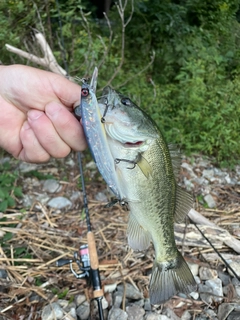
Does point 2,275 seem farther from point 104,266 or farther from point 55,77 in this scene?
point 55,77

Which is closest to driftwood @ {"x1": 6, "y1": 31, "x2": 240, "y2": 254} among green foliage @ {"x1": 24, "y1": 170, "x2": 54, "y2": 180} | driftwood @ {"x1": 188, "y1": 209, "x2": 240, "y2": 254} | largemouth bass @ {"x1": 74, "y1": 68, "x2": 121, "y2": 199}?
driftwood @ {"x1": 188, "y1": 209, "x2": 240, "y2": 254}

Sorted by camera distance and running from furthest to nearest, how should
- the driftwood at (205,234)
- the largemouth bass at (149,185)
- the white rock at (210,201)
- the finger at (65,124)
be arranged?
the white rock at (210,201)
the driftwood at (205,234)
the finger at (65,124)
the largemouth bass at (149,185)

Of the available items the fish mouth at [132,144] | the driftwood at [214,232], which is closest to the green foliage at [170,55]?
the driftwood at [214,232]

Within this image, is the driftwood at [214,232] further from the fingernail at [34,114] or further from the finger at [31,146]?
the fingernail at [34,114]

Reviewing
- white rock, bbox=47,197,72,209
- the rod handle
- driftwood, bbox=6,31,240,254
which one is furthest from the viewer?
white rock, bbox=47,197,72,209

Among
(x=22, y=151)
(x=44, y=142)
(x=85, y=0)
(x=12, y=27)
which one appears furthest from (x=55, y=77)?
(x=85, y=0)

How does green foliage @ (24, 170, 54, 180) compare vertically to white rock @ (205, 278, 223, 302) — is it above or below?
below

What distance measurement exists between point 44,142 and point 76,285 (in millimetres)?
1362

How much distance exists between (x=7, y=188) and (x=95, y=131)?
2166 mm

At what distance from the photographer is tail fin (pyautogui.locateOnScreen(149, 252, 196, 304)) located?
1628 millimetres

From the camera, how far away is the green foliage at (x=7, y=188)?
3.03m

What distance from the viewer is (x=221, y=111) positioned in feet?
13.4

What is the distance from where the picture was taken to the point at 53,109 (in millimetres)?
1549

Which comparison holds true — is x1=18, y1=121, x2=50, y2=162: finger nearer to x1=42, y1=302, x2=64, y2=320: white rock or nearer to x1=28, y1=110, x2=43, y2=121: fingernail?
x1=28, y1=110, x2=43, y2=121: fingernail
